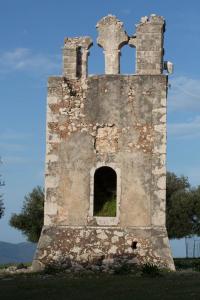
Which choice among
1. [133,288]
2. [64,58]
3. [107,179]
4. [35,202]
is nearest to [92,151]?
[107,179]

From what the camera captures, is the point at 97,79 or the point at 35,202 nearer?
the point at 97,79

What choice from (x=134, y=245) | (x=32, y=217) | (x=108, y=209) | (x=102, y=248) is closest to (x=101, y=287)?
(x=102, y=248)

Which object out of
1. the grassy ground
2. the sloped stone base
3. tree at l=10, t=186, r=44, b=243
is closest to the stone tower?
the sloped stone base

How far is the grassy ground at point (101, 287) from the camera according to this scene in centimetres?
1391

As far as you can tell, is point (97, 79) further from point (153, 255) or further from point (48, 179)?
point (153, 255)

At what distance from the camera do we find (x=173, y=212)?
39781 mm

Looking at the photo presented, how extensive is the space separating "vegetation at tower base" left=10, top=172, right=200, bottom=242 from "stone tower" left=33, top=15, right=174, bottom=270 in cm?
1598

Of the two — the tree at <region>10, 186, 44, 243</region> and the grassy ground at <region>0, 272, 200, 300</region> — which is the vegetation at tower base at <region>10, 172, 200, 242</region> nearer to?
the tree at <region>10, 186, 44, 243</region>

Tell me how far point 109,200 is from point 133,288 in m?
7.84

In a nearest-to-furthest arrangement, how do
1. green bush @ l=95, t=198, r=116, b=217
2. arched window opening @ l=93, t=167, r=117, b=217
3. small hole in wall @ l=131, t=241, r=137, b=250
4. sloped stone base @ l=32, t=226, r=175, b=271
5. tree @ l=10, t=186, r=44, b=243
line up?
1. sloped stone base @ l=32, t=226, r=175, b=271
2. small hole in wall @ l=131, t=241, r=137, b=250
3. green bush @ l=95, t=198, r=116, b=217
4. arched window opening @ l=93, t=167, r=117, b=217
5. tree @ l=10, t=186, r=44, b=243

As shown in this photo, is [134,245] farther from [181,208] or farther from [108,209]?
[181,208]

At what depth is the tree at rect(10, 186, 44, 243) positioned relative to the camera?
1516 inches

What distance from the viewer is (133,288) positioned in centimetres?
1548

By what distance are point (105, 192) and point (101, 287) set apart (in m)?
7.90
